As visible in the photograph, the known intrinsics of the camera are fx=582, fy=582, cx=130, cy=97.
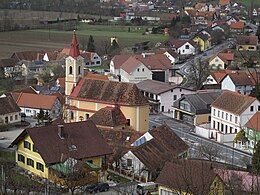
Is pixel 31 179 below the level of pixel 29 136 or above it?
below

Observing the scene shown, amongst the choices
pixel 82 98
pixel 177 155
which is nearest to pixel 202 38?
pixel 82 98

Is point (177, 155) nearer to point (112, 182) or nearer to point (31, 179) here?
point (112, 182)

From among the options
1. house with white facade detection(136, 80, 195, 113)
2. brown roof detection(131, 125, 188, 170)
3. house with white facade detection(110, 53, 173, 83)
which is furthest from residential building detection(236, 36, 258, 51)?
brown roof detection(131, 125, 188, 170)

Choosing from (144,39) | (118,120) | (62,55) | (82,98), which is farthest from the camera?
(144,39)

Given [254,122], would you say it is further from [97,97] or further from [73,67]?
[73,67]

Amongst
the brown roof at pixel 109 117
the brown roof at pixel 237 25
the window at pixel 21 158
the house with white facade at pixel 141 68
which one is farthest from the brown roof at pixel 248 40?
the window at pixel 21 158

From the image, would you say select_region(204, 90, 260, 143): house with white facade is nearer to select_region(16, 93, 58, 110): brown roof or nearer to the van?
the van
